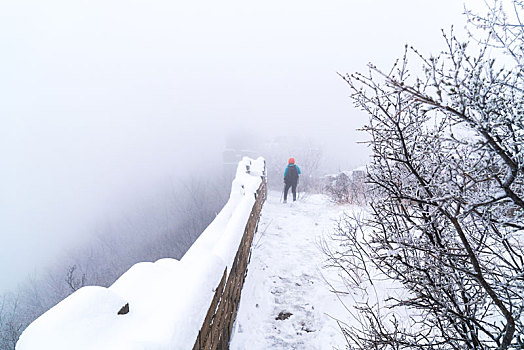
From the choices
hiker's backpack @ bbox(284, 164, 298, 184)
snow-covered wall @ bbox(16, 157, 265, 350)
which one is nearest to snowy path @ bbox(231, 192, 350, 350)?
snow-covered wall @ bbox(16, 157, 265, 350)

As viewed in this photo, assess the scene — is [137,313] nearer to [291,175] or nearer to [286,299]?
[286,299]

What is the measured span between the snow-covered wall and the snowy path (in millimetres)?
1642

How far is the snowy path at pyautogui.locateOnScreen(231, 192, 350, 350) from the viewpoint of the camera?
3.09 meters

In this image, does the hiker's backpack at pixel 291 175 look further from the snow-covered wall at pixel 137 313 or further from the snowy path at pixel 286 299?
the snow-covered wall at pixel 137 313

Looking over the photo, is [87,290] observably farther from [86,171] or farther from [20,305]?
[86,171]

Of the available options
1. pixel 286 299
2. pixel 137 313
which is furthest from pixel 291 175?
pixel 137 313

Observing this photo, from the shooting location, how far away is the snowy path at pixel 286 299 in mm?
3088

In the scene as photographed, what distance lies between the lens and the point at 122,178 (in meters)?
90.0

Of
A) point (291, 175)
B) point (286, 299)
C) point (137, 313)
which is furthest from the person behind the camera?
point (291, 175)

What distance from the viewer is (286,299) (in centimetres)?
387

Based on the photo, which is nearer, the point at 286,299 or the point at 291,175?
the point at 286,299

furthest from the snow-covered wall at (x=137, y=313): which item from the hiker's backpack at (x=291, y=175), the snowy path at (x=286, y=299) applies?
the hiker's backpack at (x=291, y=175)

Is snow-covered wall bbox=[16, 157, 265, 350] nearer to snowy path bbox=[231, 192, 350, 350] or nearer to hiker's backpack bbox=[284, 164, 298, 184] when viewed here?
snowy path bbox=[231, 192, 350, 350]

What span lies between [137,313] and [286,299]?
2854 millimetres
